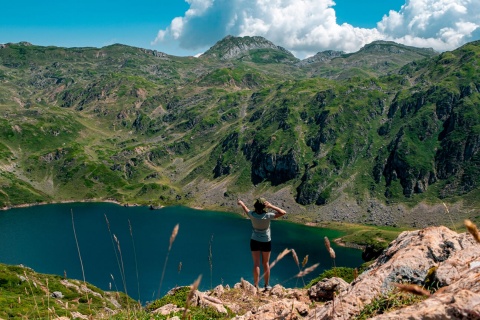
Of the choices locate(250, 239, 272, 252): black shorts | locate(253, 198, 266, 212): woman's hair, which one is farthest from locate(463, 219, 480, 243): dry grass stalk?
locate(250, 239, 272, 252): black shorts

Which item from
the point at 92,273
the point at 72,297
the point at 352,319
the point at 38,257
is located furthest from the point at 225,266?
the point at 352,319

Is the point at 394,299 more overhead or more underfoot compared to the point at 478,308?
more underfoot

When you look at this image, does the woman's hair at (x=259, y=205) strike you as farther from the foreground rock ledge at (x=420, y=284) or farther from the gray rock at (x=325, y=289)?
the gray rock at (x=325, y=289)

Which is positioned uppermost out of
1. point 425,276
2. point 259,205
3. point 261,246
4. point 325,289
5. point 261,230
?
point 259,205

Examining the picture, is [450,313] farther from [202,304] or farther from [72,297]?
[72,297]

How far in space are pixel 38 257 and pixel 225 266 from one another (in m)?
98.7

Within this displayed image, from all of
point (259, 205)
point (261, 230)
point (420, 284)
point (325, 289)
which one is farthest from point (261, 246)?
point (420, 284)

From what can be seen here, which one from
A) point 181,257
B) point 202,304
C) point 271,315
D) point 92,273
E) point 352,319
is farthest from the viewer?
point 181,257

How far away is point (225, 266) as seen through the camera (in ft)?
583

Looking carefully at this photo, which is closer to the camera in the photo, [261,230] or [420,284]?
[420,284]

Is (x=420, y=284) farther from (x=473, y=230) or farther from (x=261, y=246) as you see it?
(x=261, y=246)

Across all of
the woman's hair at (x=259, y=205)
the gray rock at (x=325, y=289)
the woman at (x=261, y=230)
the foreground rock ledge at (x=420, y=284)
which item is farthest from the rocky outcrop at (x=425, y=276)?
the woman's hair at (x=259, y=205)

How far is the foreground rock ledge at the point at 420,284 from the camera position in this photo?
5744 millimetres

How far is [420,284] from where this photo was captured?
420 inches
